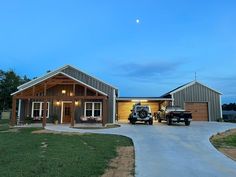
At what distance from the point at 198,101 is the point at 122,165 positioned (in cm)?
2310

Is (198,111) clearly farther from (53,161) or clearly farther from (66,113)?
(53,161)

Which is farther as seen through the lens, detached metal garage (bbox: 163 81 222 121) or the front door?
detached metal garage (bbox: 163 81 222 121)

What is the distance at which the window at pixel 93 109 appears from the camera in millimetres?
25125

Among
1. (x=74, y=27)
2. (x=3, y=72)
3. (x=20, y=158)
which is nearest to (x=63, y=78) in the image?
(x=74, y=27)

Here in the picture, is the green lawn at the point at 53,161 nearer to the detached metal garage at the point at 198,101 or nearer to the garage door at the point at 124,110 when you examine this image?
the detached metal garage at the point at 198,101

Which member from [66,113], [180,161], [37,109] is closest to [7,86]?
[37,109]

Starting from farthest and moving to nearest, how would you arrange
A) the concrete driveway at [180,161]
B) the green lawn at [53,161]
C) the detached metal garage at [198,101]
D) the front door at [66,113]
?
1. the detached metal garage at [198,101]
2. the front door at [66,113]
3. the concrete driveway at [180,161]
4. the green lawn at [53,161]

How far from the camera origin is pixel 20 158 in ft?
26.4

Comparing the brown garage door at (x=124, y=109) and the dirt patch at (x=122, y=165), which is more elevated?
the brown garage door at (x=124, y=109)

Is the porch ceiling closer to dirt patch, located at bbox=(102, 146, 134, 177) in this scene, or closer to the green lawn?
the green lawn

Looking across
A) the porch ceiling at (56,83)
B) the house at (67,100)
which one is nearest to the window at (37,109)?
the house at (67,100)

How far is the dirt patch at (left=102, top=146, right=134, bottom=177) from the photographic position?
6.68 metres

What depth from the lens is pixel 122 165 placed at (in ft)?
25.5

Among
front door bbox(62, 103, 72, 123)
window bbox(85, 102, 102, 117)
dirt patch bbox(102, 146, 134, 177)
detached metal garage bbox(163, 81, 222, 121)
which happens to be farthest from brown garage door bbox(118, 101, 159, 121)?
dirt patch bbox(102, 146, 134, 177)
